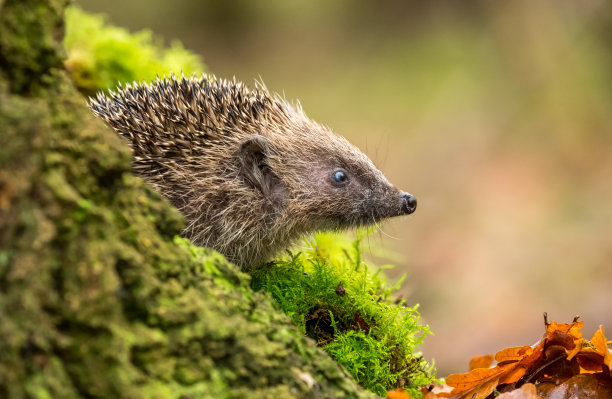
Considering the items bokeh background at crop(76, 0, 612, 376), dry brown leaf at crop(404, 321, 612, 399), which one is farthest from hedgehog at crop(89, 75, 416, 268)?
bokeh background at crop(76, 0, 612, 376)

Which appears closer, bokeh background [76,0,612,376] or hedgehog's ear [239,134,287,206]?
hedgehog's ear [239,134,287,206]

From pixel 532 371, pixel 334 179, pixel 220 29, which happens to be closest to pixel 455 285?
pixel 334 179

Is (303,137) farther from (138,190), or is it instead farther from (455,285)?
(455,285)

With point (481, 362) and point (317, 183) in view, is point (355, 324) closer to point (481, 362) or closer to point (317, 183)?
point (481, 362)

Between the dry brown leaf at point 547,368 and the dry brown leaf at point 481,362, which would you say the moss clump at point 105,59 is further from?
the dry brown leaf at point 547,368

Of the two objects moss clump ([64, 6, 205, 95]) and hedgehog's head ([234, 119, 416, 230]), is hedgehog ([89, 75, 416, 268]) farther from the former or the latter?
moss clump ([64, 6, 205, 95])

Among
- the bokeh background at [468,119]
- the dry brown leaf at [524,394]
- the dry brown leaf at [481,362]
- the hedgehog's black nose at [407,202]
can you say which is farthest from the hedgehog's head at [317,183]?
the bokeh background at [468,119]

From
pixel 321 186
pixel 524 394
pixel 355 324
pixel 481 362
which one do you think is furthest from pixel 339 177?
pixel 524 394
